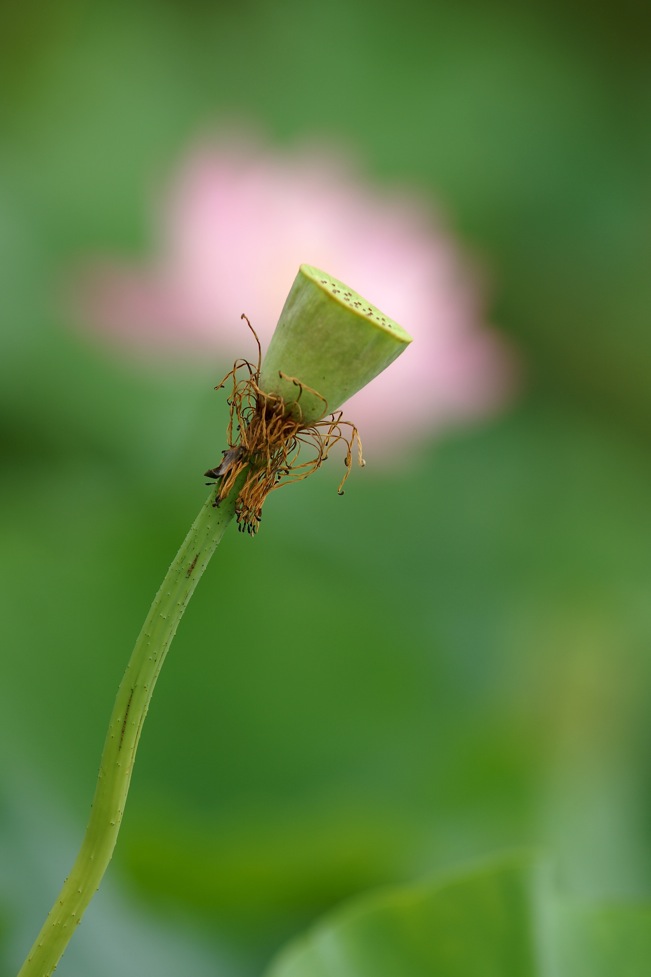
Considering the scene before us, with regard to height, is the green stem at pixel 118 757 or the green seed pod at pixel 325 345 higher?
the green seed pod at pixel 325 345

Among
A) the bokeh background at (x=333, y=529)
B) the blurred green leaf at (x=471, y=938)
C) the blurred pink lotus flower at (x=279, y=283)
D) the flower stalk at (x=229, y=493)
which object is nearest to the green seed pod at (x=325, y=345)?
the flower stalk at (x=229, y=493)

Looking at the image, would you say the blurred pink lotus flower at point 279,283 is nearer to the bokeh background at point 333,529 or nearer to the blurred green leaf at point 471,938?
the bokeh background at point 333,529

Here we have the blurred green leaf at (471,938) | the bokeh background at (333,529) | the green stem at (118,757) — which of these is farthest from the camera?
the bokeh background at (333,529)

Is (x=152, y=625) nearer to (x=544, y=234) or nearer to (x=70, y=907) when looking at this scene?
(x=70, y=907)

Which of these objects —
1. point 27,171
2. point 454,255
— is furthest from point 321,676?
point 27,171

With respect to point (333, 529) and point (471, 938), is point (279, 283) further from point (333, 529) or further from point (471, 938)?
point (471, 938)

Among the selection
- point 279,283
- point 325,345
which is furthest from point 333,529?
point 325,345

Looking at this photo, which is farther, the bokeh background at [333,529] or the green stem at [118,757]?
the bokeh background at [333,529]
